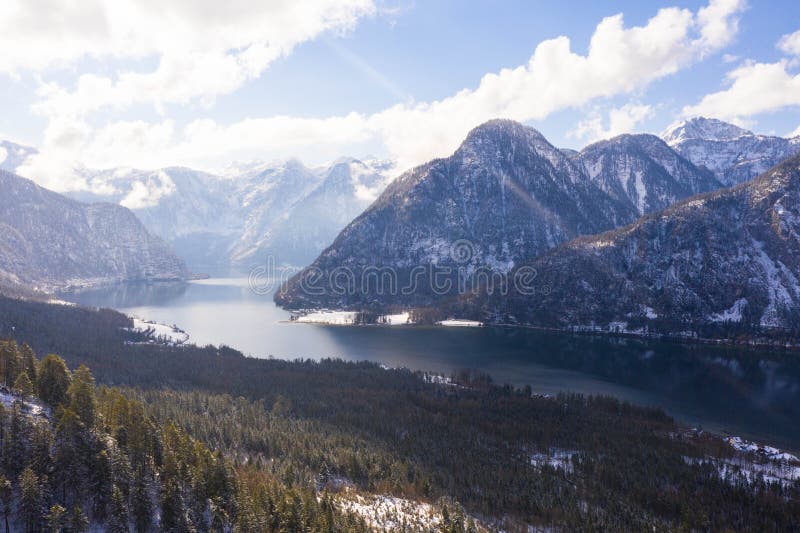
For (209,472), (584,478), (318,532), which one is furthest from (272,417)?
(584,478)

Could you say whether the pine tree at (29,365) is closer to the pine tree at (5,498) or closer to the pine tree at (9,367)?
the pine tree at (9,367)

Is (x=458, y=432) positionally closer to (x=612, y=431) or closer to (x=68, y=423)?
(x=612, y=431)

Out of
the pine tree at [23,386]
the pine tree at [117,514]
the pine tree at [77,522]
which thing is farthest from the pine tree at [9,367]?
the pine tree at [77,522]

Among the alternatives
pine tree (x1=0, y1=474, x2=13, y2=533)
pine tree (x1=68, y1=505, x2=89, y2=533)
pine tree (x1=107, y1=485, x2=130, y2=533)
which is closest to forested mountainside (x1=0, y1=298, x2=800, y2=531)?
pine tree (x1=107, y1=485, x2=130, y2=533)

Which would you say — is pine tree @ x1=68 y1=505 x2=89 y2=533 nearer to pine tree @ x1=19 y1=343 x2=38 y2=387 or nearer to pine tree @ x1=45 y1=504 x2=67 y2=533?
pine tree @ x1=45 y1=504 x2=67 y2=533

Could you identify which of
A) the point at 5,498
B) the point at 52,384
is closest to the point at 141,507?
the point at 5,498

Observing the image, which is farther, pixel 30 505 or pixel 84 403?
pixel 84 403

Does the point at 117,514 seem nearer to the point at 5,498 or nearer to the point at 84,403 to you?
the point at 5,498
